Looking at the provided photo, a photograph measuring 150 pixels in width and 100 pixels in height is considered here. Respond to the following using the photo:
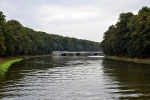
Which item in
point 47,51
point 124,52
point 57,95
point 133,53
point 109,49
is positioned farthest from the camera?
point 47,51

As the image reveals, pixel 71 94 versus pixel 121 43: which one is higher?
pixel 121 43

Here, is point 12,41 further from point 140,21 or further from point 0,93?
point 0,93

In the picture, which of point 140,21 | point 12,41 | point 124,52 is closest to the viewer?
point 140,21

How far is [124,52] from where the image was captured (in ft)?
340

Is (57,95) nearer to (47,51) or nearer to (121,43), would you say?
(121,43)

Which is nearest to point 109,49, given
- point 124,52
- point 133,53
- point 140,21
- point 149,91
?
point 124,52

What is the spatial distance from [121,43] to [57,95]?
77458 mm

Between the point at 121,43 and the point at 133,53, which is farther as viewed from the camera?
the point at 121,43

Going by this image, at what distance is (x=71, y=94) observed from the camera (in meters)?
24.2

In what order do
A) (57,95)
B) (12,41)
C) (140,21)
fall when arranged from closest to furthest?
(57,95)
(140,21)
(12,41)

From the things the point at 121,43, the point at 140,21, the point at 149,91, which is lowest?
the point at 149,91

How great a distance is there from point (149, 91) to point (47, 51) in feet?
559

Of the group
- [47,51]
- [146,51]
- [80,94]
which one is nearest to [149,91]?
[80,94]

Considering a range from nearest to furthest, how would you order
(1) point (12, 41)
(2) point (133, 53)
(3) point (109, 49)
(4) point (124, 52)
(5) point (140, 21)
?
1. (5) point (140, 21)
2. (2) point (133, 53)
3. (1) point (12, 41)
4. (4) point (124, 52)
5. (3) point (109, 49)
